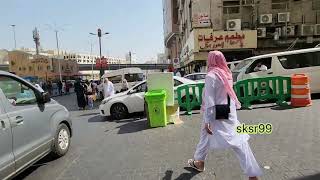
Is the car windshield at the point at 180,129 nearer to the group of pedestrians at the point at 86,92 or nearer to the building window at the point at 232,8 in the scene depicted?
the group of pedestrians at the point at 86,92

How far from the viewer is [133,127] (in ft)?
35.1

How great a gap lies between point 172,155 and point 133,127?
3.95m

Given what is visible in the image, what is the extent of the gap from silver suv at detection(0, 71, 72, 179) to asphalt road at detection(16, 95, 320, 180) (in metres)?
0.41

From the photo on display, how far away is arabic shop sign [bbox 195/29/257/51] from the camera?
101 feet

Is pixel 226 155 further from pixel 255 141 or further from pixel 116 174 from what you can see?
pixel 116 174

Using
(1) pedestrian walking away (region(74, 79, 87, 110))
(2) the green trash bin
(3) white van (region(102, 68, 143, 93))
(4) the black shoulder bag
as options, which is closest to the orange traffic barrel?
Result: (2) the green trash bin

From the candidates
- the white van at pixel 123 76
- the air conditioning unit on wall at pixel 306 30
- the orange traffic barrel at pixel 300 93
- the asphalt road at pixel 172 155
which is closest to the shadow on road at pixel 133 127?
the asphalt road at pixel 172 155

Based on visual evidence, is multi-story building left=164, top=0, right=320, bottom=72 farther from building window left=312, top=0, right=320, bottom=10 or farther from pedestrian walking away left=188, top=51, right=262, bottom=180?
pedestrian walking away left=188, top=51, right=262, bottom=180

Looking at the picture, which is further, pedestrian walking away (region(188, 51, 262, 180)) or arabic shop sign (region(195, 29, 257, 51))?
arabic shop sign (region(195, 29, 257, 51))

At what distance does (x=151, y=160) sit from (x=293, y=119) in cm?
469

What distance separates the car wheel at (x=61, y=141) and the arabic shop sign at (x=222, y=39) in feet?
78.6

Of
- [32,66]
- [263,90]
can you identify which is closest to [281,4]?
[263,90]

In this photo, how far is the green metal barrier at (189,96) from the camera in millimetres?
12422

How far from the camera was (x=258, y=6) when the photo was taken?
33500 mm
